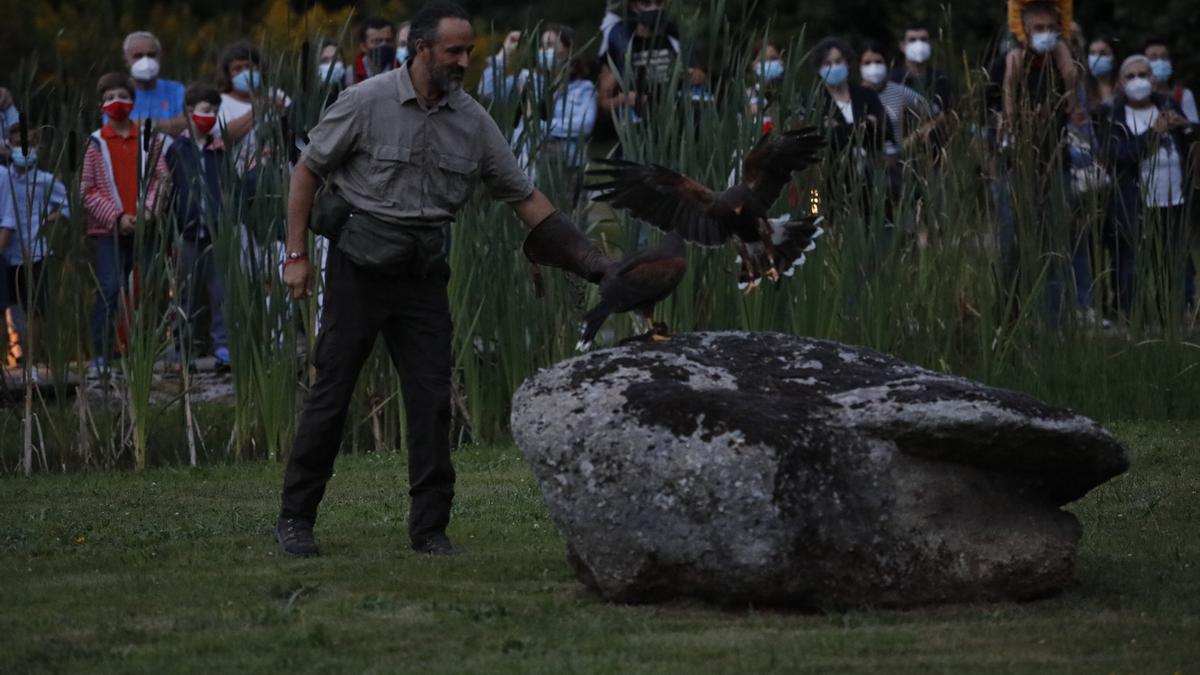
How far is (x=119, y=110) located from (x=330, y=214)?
4.98 m

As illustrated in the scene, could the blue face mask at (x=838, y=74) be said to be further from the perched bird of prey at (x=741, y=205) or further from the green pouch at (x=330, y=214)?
the green pouch at (x=330, y=214)

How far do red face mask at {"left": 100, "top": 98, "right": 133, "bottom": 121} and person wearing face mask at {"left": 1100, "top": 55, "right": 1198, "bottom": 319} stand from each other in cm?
538

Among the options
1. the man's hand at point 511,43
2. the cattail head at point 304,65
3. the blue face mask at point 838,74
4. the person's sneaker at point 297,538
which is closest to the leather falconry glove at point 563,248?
the person's sneaker at point 297,538

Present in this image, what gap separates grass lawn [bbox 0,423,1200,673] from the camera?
16.8 feet

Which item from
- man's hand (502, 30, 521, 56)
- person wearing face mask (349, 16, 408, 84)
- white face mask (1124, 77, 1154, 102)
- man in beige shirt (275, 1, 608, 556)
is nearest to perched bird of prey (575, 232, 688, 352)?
man in beige shirt (275, 1, 608, 556)

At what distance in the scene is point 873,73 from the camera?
43.2 feet

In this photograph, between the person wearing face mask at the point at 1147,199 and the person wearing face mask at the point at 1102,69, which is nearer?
the person wearing face mask at the point at 1147,199

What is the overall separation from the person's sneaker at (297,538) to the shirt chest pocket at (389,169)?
3.95 ft

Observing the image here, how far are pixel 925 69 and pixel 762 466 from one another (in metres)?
8.64

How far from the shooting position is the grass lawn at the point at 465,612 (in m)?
5.12

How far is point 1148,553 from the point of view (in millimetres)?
6684

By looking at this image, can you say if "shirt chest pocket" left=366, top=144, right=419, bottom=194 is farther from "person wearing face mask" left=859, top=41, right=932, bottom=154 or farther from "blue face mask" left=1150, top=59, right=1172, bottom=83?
"blue face mask" left=1150, top=59, right=1172, bottom=83

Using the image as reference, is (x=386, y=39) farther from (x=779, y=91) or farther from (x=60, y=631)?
(x=60, y=631)

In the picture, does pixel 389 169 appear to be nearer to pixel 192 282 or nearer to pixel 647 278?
pixel 647 278
